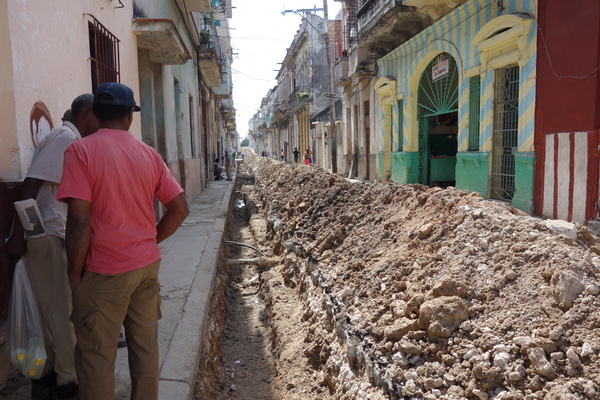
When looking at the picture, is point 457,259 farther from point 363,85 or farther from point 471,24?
point 363,85

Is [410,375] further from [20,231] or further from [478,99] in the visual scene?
[478,99]

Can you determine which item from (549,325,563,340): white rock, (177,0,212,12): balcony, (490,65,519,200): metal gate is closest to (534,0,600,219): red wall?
(490,65,519,200): metal gate

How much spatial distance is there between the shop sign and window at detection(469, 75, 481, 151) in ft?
5.82

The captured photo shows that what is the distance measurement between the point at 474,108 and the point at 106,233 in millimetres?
10026

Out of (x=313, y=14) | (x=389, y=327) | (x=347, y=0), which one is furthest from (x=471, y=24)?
(x=313, y=14)

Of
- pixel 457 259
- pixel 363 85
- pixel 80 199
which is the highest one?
pixel 363 85

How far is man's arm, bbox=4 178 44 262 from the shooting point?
2456mm

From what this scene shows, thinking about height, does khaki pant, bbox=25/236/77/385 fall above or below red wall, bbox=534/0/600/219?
below

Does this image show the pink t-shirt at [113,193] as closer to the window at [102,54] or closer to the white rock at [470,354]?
the white rock at [470,354]

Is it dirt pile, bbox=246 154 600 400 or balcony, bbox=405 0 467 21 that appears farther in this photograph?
balcony, bbox=405 0 467 21

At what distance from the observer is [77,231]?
208cm

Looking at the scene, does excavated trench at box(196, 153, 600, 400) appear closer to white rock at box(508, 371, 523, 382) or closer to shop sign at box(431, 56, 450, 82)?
white rock at box(508, 371, 523, 382)

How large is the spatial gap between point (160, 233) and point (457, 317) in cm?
210

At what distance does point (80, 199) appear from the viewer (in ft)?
6.76
